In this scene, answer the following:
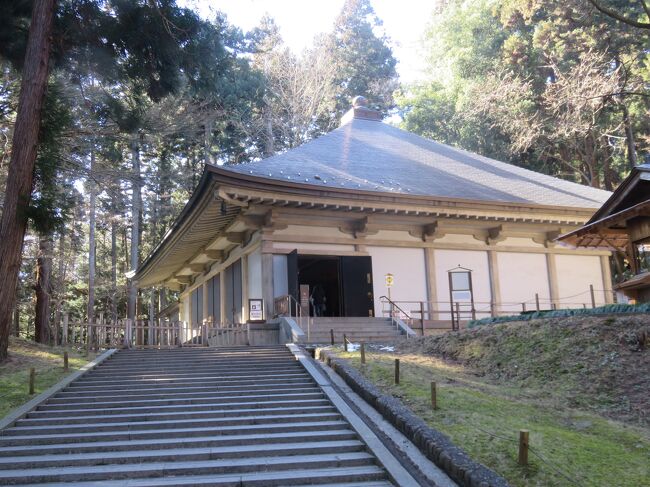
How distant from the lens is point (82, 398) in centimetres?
909

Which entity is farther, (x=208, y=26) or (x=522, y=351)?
(x=208, y=26)

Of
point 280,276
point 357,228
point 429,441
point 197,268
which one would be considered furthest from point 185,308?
point 429,441

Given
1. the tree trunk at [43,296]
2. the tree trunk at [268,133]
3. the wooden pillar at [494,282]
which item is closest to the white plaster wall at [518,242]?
the wooden pillar at [494,282]

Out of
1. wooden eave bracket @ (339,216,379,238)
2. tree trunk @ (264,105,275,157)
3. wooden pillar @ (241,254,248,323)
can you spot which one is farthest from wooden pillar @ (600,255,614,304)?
tree trunk @ (264,105,275,157)

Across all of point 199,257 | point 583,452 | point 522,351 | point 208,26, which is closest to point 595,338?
point 522,351

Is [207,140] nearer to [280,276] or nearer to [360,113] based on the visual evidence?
[360,113]

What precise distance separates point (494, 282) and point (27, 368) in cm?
1362

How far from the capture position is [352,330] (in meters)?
15.2

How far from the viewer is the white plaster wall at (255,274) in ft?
56.6

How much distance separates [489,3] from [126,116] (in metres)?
25.9

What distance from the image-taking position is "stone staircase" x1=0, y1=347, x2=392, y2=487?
19.8ft

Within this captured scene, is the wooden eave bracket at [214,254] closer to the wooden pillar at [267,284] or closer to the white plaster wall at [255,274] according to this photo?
the white plaster wall at [255,274]

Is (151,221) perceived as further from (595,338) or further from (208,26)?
(595,338)

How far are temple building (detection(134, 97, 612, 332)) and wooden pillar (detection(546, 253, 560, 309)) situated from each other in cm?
3
